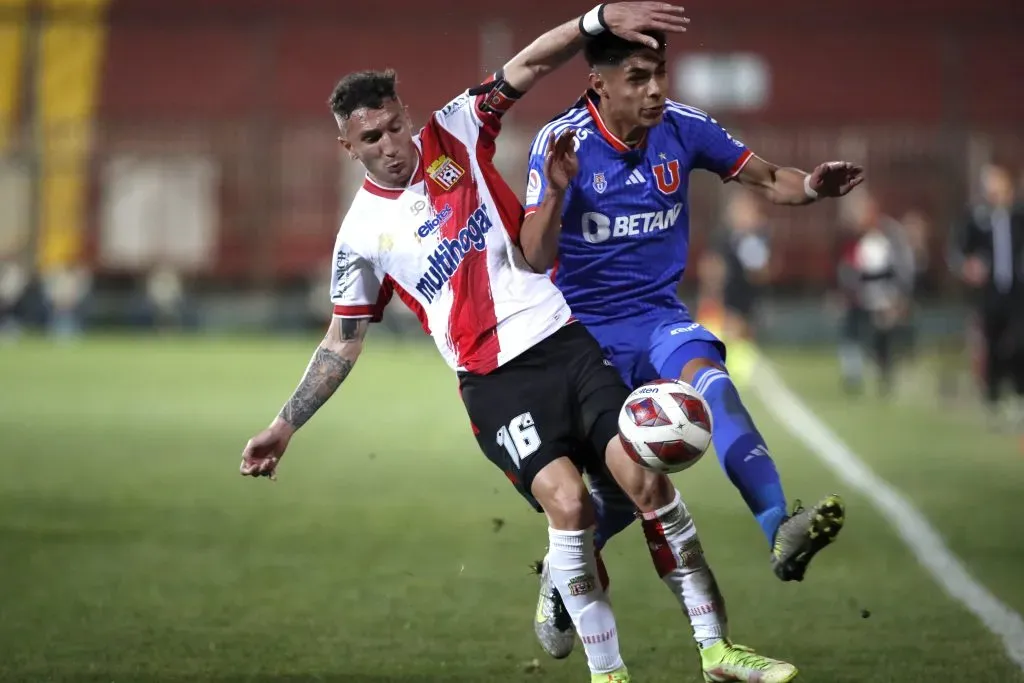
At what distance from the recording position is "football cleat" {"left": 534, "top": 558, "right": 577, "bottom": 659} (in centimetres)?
621

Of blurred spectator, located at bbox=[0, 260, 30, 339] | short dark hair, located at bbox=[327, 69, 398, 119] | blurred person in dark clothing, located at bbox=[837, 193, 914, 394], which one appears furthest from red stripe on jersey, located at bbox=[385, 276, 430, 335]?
blurred spectator, located at bbox=[0, 260, 30, 339]

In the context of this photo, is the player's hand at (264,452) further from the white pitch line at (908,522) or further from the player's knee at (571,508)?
the white pitch line at (908,522)

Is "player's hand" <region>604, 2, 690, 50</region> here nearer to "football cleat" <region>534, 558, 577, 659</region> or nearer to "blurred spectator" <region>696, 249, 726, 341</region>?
"football cleat" <region>534, 558, 577, 659</region>

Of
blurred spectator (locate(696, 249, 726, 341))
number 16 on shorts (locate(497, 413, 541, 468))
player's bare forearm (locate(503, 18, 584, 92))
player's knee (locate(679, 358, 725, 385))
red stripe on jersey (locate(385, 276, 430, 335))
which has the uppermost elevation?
player's bare forearm (locate(503, 18, 584, 92))

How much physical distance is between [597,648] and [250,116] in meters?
26.2

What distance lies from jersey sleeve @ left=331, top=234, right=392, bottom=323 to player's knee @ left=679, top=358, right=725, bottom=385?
47.7 inches

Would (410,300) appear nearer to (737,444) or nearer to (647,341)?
(647,341)

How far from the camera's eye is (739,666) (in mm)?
5512

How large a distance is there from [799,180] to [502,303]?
4.74ft

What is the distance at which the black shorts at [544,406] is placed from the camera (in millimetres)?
5613

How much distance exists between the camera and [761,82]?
3023 cm

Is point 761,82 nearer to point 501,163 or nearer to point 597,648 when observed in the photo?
point 501,163

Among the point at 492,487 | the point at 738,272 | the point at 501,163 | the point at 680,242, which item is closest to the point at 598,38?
the point at 680,242

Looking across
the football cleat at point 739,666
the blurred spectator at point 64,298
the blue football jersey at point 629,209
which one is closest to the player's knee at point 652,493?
the football cleat at point 739,666
